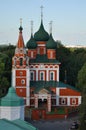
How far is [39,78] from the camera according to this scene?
171 ft

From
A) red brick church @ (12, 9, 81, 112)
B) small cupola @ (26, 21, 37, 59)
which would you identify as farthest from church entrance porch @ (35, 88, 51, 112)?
small cupola @ (26, 21, 37, 59)

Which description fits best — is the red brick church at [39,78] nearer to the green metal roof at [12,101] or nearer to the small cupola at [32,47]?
the small cupola at [32,47]

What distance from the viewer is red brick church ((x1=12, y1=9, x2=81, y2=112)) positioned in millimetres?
49806

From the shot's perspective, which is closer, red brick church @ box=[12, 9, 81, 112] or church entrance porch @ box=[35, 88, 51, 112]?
church entrance porch @ box=[35, 88, 51, 112]

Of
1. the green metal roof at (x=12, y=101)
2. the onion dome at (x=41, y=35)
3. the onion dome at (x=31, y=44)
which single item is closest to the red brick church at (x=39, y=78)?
the onion dome at (x=31, y=44)

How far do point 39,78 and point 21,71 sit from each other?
284 cm

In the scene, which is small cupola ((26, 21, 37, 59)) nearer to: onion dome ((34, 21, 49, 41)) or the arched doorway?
onion dome ((34, 21, 49, 41))

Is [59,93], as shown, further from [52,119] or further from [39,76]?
[52,119]

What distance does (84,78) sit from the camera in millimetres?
48875

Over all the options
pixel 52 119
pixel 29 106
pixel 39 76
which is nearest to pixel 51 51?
pixel 39 76

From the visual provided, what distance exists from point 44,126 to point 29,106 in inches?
443

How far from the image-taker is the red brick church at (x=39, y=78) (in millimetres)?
49806


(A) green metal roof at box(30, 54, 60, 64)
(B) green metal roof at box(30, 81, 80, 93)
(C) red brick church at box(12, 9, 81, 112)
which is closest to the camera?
(C) red brick church at box(12, 9, 81, 112)

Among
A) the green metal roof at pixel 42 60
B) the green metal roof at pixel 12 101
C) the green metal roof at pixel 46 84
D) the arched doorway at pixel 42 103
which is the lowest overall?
the arched doorway at pixel 42 103
